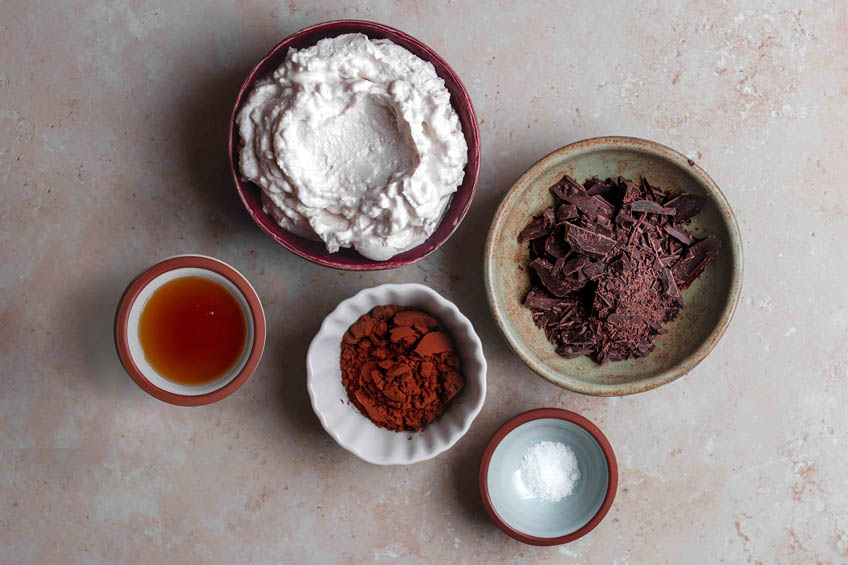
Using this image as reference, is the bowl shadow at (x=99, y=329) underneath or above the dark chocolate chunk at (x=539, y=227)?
underneath

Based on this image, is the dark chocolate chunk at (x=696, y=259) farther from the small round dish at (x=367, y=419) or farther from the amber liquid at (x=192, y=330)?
the amber liquid at (x=192, y=330)

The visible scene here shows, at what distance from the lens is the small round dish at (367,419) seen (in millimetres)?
1562

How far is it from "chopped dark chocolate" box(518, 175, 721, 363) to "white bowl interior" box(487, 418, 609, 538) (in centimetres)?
24

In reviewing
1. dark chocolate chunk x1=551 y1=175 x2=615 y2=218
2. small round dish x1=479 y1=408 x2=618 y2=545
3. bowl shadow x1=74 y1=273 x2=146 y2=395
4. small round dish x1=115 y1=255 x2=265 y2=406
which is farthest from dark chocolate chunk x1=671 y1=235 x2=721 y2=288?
bowl shadow x1=74 y1=273 x2=146 y2=395

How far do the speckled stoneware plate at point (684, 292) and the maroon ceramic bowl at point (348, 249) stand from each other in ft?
0.38

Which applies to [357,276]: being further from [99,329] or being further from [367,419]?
[99,329]

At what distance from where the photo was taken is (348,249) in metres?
1.53

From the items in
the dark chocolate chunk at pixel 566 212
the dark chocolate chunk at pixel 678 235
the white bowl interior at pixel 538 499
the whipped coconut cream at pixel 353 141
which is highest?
the whipped coconut cream at pixel 353 141

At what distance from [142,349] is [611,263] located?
1.18 metres

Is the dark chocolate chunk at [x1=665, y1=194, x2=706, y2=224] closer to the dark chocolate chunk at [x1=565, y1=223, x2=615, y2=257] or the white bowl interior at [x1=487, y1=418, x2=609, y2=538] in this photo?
the dark chocolate chunk at [x1=565, y1=223, x2=615, y2=257]

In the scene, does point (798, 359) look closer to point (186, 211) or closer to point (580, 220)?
point (580, 220)

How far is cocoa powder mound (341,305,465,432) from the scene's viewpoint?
157cm

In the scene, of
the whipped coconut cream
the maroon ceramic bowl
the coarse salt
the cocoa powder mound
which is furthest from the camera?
the coarse salt

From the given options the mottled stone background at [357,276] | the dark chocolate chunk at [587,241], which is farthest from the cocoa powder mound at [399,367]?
the dark chocolate chunk at [587,241]
